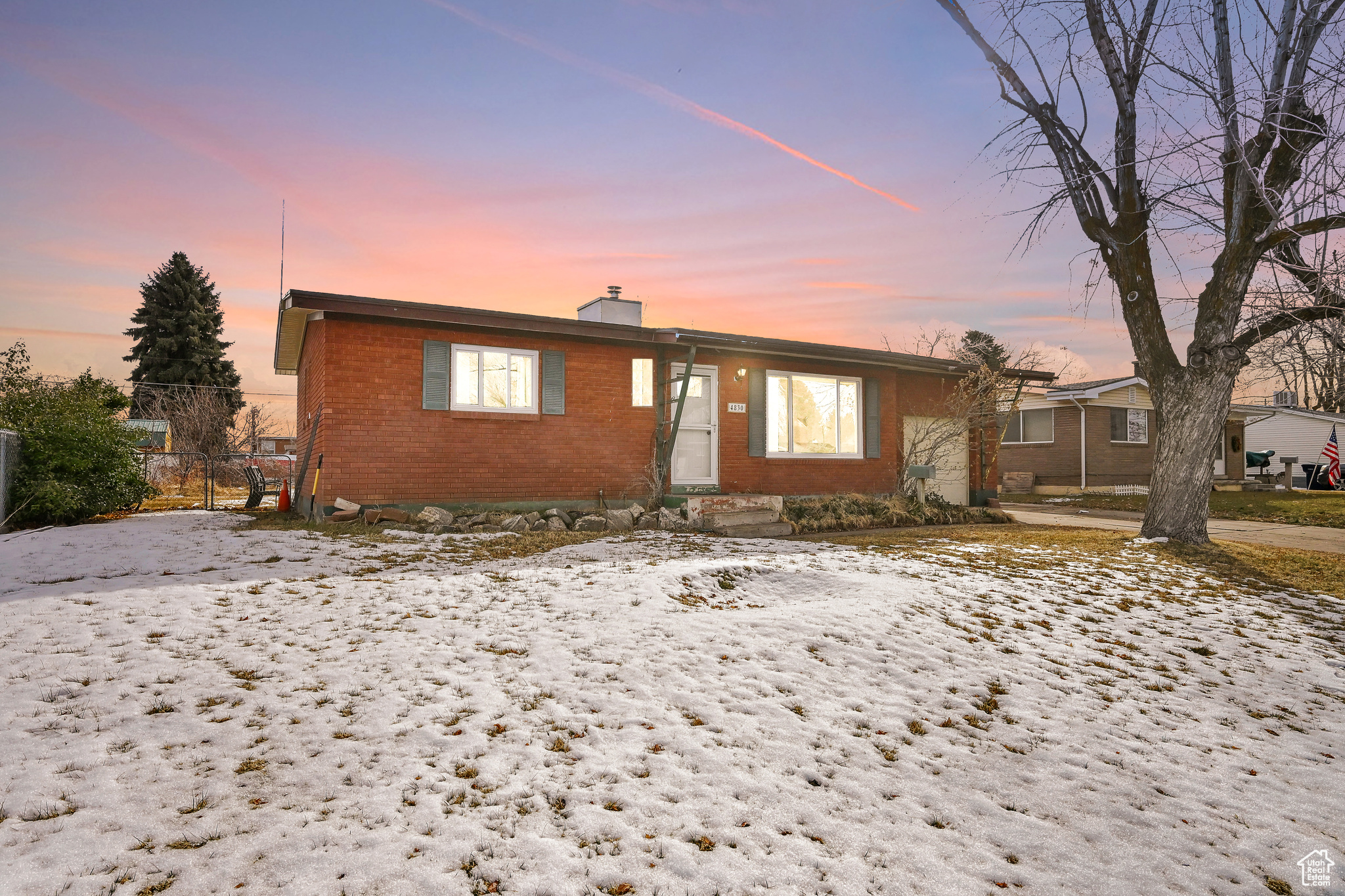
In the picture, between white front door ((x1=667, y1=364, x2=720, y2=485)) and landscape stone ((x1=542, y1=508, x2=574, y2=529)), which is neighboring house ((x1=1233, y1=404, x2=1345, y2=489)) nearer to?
white front door ((x1=667, y1=364, x2=720, y2=485))

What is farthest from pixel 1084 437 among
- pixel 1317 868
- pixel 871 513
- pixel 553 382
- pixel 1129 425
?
pixel 1317 868

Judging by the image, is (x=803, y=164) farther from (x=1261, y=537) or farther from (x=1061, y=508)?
(x=1061, y=508)

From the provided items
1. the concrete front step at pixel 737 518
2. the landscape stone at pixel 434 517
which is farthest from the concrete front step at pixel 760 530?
the landscape stone at pixel 434 517

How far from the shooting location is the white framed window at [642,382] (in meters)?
12.0

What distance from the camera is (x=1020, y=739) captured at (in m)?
3.49

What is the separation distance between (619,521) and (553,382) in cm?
263

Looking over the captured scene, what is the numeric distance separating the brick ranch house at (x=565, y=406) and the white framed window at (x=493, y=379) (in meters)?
0.02

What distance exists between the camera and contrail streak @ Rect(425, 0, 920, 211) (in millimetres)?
9133

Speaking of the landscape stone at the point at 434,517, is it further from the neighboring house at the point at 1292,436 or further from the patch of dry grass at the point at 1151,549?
the neighboring house at the point at 1292,436

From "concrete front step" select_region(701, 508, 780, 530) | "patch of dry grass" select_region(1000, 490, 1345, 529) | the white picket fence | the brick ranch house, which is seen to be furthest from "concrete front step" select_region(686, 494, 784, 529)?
the white picket fence

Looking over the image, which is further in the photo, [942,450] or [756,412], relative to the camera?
[942,450]

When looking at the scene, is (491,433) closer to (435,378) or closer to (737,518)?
(435,378)

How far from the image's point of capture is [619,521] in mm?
10523

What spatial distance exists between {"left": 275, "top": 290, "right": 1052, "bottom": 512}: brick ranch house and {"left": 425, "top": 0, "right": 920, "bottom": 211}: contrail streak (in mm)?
3026
